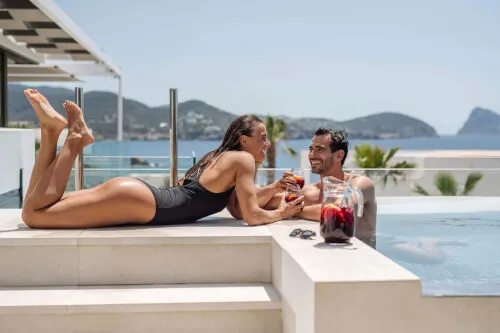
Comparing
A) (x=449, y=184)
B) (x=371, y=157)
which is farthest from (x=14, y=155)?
(x=371, y=157)

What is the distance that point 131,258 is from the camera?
3148mm

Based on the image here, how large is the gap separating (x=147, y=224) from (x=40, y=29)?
842cm

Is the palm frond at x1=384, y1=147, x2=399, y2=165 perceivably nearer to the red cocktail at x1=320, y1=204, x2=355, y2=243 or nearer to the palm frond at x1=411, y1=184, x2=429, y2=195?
the palm frond at x1=411, y1=184, x2=429, y2=195

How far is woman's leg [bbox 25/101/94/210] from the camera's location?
3346mm

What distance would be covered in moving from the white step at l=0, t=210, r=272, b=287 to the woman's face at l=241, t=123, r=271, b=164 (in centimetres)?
68

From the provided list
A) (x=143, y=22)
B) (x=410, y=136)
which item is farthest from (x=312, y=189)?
(x=410, y=136)

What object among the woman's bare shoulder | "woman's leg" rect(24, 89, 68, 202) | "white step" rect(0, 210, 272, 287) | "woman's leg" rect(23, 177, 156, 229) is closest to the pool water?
"white step" rect(0, 210, 272, 287)

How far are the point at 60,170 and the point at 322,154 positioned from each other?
1484 mm

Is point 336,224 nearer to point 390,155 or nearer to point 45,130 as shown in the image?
point 45,130

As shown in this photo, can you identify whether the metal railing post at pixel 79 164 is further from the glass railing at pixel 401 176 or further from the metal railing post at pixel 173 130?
the glass railing at pixel 401 176

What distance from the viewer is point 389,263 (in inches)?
96.0

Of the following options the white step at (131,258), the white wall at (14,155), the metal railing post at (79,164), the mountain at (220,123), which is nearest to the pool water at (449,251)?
the white step at (131,258)

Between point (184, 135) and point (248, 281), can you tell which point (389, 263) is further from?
point (184, 135)

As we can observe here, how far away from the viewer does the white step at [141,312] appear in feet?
9.30
